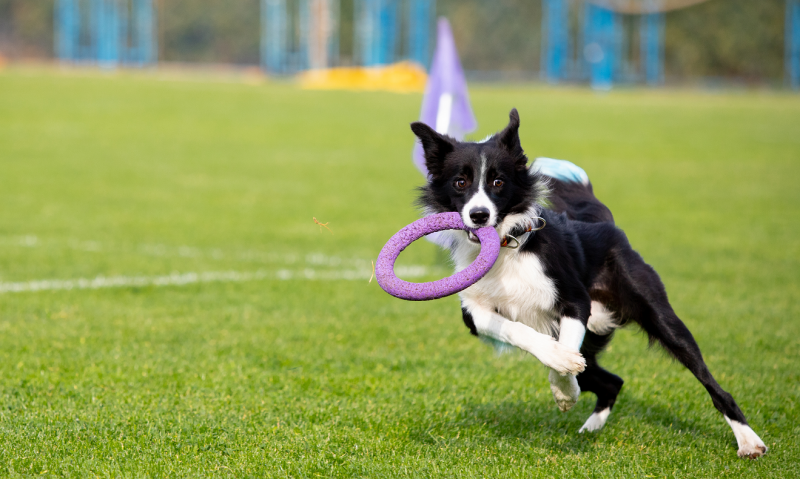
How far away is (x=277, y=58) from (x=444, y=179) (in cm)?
5754

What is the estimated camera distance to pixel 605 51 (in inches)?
1946

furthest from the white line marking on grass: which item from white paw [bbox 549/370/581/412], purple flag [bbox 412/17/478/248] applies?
white paw [bbox 549/370/581/412]

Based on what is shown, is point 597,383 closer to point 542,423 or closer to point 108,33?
point 542,423

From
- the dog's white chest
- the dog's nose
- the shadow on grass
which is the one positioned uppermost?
the dog's nose

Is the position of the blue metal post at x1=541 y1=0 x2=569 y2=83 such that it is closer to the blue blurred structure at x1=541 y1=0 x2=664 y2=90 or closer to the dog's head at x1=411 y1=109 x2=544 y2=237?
the blue blurred structure at x1=541 y1=0 x2=664 y2=90

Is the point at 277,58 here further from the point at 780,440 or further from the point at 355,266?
the point at 780,440

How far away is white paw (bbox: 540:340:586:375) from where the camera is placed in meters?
4.12

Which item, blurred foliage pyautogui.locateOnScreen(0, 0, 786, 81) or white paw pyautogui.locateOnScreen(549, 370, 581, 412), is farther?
blurred foliage pyautogui.locateOnScreen(0, 0, 786, 81)

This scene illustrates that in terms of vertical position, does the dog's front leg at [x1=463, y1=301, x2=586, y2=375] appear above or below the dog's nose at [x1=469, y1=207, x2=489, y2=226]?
below

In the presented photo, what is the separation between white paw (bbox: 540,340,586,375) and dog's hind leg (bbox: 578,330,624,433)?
38.0 inches

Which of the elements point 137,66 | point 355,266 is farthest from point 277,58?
point 355,266

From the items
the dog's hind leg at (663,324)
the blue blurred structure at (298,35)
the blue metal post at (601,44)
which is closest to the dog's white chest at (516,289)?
the dog's hind leg at (663,324)

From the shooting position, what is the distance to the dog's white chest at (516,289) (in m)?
4.41

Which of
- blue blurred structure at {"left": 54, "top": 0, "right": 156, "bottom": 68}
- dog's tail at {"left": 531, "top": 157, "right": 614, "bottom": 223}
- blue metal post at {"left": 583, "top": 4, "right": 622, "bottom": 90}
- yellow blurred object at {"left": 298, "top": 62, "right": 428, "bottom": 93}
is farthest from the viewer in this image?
blue blurred structure at {"left": 54, "top": 0, "right": 156, "bottom": 68}
